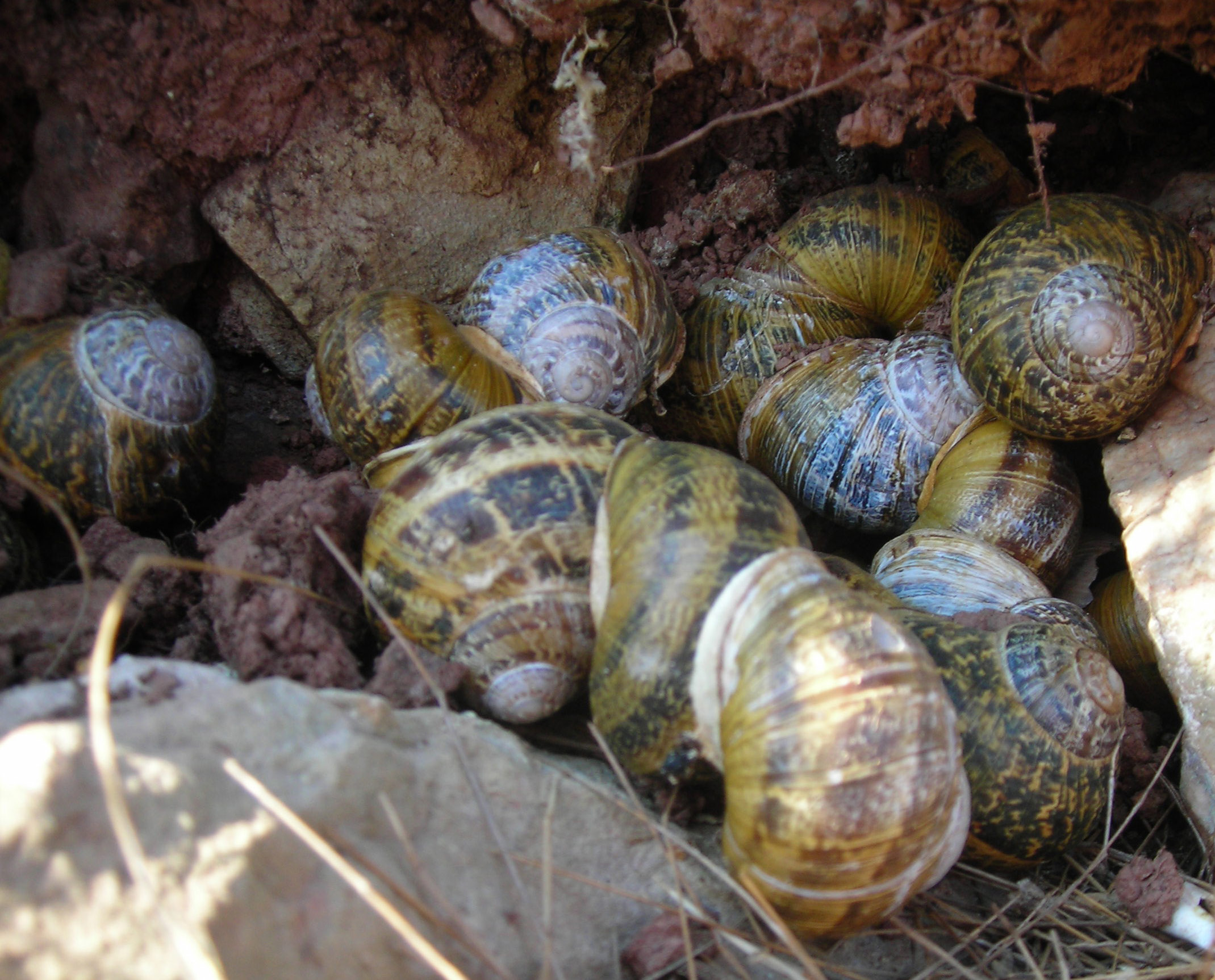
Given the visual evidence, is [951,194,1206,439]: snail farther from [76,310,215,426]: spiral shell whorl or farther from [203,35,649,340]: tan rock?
[76,310,215,426]: spiral shell whorl

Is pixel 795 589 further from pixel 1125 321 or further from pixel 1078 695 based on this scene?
pixel 1125 321

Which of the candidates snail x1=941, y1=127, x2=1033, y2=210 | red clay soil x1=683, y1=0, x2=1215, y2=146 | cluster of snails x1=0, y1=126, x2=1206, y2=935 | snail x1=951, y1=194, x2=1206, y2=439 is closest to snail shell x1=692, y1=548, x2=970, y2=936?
cluster of snails x1=0, y1=126, x2=1206, y2=935

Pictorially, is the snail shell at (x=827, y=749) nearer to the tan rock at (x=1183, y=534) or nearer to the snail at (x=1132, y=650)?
the tan rock at (x=1183, y=534)

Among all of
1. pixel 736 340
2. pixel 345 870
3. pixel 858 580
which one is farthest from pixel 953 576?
pixel 345 870

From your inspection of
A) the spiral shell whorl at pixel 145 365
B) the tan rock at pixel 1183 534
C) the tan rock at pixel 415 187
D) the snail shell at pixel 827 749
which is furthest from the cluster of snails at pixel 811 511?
the tan rock at pixel 415 187

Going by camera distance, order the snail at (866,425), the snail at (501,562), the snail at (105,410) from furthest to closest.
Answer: the snail at (866,425) → the snail at (105,410) → the snail at (501,562)

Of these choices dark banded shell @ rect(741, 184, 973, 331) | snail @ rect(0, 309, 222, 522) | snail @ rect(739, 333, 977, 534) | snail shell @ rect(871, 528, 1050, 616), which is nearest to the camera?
snail @ rect(0, 309, 222, 522)
